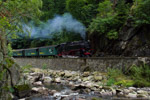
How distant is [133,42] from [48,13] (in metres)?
23.7

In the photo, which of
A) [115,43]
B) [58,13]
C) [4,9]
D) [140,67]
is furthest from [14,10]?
[58,13]

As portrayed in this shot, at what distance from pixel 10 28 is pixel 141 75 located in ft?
23.3

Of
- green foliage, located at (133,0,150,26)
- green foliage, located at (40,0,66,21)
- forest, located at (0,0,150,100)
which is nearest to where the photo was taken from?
forest, located at (0,0,150,100)

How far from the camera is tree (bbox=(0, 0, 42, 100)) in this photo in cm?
556

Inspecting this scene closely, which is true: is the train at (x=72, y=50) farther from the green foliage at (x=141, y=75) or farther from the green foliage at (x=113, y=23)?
the green foliage at (x=141, y=75)

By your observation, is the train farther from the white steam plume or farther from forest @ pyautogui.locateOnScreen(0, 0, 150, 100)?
the white steam plume

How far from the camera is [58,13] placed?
3488 cm

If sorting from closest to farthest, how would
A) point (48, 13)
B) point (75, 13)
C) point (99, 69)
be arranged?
1. point (99, 69)
2. point (75, 13)
3. point (48, 13)

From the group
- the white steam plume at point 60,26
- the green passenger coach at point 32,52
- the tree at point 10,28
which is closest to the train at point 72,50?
the green passenger coach at point 32,52

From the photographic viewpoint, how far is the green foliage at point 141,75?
8.34 meters

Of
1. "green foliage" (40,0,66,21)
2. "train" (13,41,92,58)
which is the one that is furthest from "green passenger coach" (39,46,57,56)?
"green foliage" (40,0,66,21)

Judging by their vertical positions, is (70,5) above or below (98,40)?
above

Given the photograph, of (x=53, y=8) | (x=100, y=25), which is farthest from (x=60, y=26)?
(x=100, y=25)

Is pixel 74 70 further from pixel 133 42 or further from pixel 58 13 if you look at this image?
pixel 58 13
